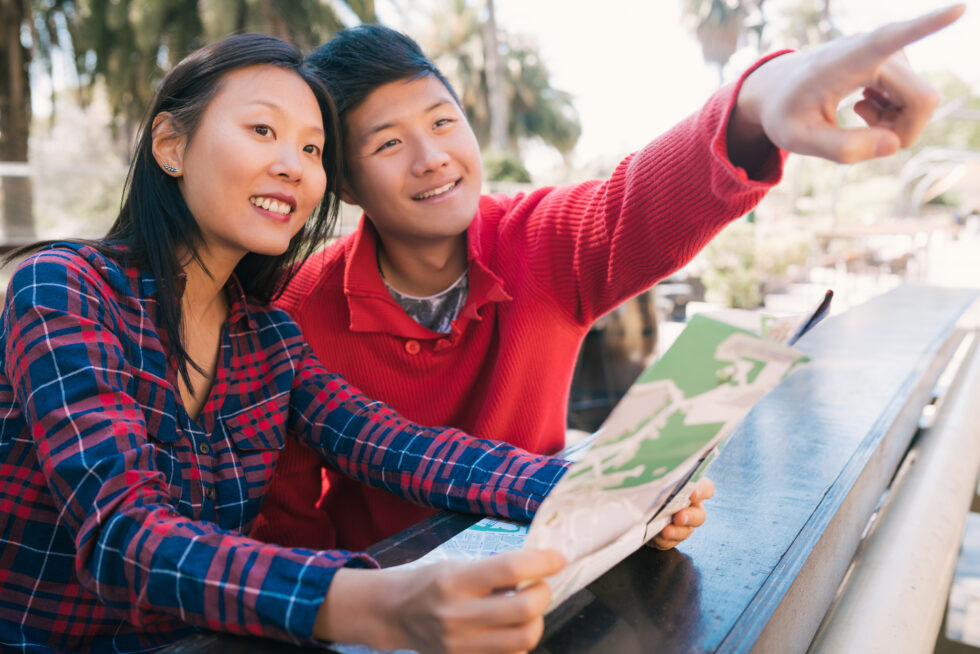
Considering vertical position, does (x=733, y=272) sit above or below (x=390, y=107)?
below

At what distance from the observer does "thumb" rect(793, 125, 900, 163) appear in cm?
89

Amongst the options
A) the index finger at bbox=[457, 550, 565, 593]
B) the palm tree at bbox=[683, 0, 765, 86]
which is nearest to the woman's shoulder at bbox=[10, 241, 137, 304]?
the index finger at bbox=[457, 550, 565, 593]

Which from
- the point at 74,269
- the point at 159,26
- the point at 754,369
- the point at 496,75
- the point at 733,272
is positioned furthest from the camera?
the point at 496,75

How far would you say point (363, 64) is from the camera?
1724mm

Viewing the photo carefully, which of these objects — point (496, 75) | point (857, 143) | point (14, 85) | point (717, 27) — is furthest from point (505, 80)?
point (857, 143)

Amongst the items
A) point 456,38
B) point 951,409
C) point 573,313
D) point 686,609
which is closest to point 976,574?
point 951,409

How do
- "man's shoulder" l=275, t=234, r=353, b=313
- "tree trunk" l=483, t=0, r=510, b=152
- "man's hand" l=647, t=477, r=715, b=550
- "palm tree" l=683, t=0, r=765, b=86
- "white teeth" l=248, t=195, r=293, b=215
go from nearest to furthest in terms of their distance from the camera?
"man's hand" l=647, t=477, r=715, b=550, "white teeth" l=248, t=195, r=293, b=215, "man's shoulder" l=275, t=234, r=353, b=313, "tree trunk" l=483, t=0, r=510, b=152, "palm tree" l=683, t=0, r=765, b=86

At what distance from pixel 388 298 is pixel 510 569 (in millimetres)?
1150

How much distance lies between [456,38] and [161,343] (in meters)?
28.0

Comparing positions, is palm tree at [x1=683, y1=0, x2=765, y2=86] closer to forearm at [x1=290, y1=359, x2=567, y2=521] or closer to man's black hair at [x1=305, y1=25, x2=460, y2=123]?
man's black hair at [x1=305, y1=25, x2=460, y2=123]

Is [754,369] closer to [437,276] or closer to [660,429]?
[660,429]

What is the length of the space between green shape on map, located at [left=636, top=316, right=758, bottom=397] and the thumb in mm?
355

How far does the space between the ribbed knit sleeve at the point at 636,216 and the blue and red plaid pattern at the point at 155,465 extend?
1.70 ft

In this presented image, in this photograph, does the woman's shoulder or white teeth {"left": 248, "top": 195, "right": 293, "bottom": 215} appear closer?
the woman's shoulder
